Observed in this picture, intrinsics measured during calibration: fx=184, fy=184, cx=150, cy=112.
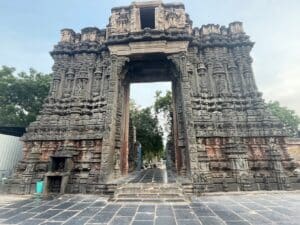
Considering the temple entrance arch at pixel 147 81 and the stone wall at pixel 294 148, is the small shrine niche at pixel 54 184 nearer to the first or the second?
the temple entrance arch at pixel 147 81

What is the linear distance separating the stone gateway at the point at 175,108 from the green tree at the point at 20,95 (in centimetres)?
924

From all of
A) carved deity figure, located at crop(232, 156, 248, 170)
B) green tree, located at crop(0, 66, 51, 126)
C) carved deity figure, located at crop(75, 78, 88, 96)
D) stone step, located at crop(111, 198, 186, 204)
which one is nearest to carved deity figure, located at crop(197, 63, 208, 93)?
carved deity figure, located at crop(232, 156, 248, 170)

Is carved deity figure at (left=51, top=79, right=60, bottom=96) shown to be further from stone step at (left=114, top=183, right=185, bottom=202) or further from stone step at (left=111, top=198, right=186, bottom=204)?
stone step at (left=111, top=198, right=186, bottom=204)

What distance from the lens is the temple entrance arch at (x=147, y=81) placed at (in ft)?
30.0

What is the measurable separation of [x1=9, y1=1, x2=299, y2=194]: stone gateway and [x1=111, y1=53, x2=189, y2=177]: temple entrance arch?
0.26ft

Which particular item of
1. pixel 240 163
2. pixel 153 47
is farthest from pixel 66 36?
pixel 240 163

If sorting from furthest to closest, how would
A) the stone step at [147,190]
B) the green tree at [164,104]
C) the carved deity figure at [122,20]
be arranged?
the green tree at [164,104] < the carved deity figure at [122,20] < the stone step at [147,190]

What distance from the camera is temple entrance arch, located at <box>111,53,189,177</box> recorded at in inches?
360

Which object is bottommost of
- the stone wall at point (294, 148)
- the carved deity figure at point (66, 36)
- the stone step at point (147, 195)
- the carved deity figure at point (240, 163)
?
the stone step at point (147, 195)

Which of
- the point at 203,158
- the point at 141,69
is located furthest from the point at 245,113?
the point at 141,69

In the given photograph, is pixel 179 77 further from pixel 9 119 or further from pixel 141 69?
pixel 9 119

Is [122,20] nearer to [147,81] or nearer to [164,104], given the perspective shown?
[147,81]

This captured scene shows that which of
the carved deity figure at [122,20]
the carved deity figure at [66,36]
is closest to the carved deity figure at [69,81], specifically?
the carved deity figure at [66,36]

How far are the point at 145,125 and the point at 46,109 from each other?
16404mm
